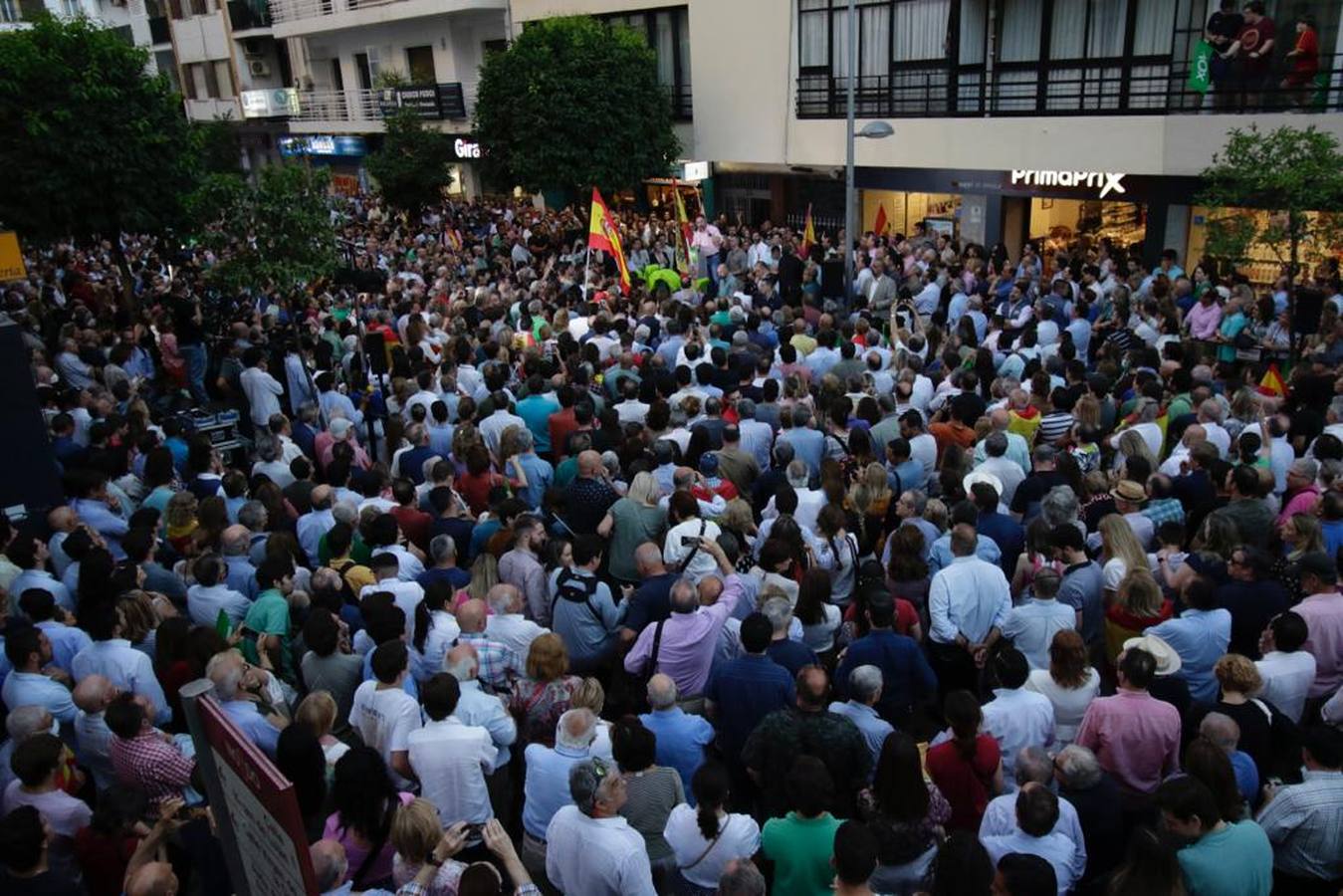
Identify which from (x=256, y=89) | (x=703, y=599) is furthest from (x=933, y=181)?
(x=256, y=89)

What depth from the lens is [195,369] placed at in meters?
14.9

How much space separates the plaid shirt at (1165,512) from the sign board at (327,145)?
110 ft

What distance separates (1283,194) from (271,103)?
119 ft

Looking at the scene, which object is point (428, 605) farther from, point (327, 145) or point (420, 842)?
point (327, 145)

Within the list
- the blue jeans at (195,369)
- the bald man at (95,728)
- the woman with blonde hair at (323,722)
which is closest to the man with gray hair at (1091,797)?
the woman with blonde hair at (323,722)

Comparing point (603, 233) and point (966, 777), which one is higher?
point (603, 233)

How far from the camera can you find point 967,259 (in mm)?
15969

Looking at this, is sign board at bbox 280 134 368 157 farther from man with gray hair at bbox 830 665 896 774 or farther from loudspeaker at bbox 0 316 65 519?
man with gray hair at bbox 830 665 896 774

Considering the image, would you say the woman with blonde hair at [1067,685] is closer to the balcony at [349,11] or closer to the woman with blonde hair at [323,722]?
the woman with blonde hair at [323,722]

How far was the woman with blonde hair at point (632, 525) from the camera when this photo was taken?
7336 mm

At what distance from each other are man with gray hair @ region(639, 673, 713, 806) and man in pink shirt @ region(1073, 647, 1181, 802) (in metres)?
1.86

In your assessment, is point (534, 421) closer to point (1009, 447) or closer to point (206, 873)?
point (1009, 447)

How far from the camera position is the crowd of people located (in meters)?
4.30

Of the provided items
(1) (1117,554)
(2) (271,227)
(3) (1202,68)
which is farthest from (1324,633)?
(3) (1202,68)
